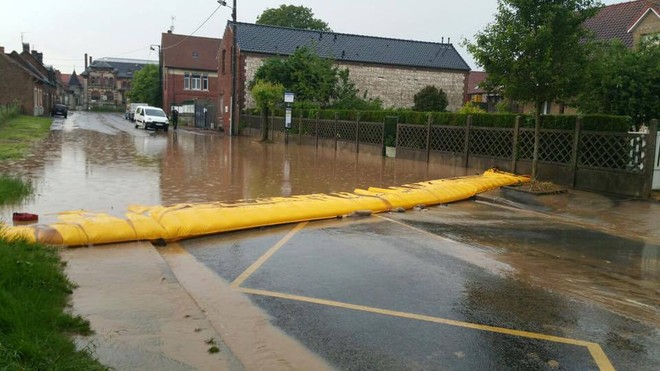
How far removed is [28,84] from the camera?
55562mm

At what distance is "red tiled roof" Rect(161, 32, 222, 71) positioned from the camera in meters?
69.8

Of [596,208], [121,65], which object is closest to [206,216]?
[596,208]

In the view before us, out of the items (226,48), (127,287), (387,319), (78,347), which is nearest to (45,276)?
(127,287)

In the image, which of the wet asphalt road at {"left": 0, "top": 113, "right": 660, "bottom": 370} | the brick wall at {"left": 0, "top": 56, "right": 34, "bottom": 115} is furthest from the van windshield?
the wet asphalt road at {"left": 0, "top": 113, "right": 660, "bottom": 370}

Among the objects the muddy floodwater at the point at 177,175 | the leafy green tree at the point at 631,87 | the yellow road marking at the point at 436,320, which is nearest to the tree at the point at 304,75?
the muddy floodwater at the point at 177,175

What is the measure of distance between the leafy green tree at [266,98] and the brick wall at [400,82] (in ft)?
22.8

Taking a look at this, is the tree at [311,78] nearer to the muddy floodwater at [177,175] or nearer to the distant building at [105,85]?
the muddy floodwater at [177,175]

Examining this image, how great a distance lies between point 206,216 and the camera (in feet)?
27.6

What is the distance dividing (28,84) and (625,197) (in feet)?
187

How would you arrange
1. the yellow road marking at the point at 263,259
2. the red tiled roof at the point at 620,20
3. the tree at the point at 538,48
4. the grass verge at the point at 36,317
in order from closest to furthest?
the grass verge at the point at 36,317
the yellow road marking at the point at 263,259
the tree at the point at 538,48
the red tiled roof at the point at 620,20

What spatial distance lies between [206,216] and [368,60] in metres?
37.9

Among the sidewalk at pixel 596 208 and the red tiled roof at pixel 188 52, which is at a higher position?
the red tiled roof at pixel 188 52

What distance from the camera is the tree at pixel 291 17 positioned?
80125 millimetres

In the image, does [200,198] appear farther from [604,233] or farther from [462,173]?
[462,173]
